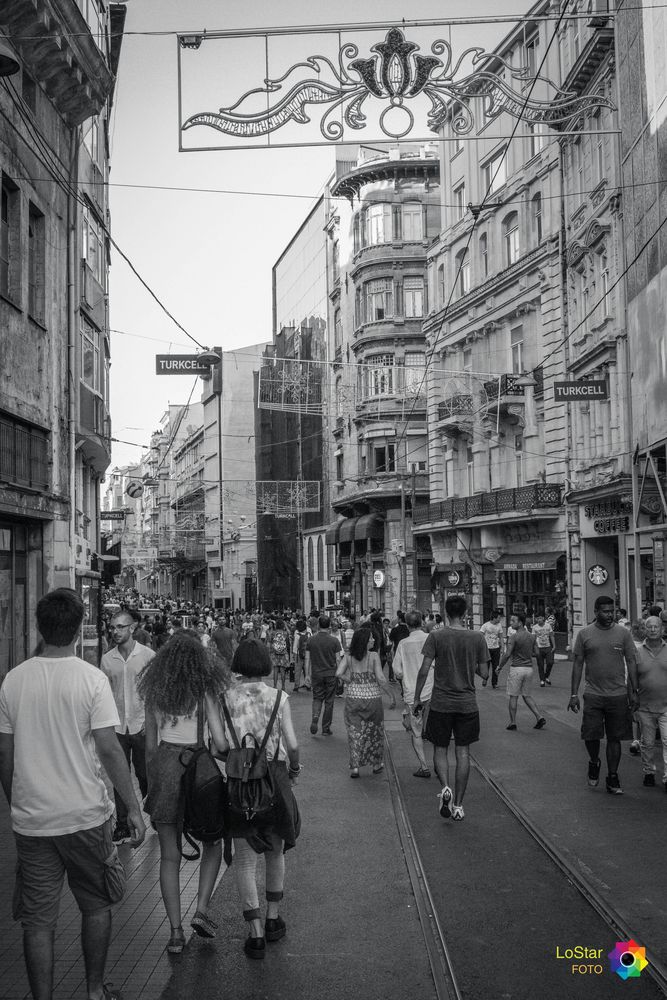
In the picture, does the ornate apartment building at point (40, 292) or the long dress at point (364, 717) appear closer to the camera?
the long dress at point (364, 717)

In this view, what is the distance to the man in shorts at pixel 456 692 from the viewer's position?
8859mm

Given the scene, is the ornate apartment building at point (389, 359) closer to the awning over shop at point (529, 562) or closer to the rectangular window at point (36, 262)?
the awning over shop at point (529, 562)

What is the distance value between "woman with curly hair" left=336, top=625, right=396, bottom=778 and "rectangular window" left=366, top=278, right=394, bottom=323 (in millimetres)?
40559

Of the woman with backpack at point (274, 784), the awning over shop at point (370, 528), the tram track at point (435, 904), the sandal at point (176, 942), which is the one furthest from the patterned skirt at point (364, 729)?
the awning over shop at point (370, 528)

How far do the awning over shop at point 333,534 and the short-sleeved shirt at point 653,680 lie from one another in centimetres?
4384

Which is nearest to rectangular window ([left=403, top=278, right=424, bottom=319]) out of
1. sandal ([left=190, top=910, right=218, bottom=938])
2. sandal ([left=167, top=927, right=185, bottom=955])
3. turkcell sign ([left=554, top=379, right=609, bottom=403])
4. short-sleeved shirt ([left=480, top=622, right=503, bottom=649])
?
turkcell sign ([left=554, top=379, right=609, bottom=403])

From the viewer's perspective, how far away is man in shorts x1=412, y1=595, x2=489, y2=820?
8.86 m

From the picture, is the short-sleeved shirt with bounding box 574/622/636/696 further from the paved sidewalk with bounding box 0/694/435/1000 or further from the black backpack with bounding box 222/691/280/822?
the black backpack with bounding box 222/691/280/822

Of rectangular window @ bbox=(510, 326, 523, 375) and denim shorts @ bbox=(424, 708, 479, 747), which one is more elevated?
rectangular window @ bbox=(510, 326, 523, 375)

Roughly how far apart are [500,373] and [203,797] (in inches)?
1319

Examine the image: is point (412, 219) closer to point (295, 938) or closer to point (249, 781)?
point (249, 781)

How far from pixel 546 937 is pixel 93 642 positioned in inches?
566

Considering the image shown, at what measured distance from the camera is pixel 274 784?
583cm

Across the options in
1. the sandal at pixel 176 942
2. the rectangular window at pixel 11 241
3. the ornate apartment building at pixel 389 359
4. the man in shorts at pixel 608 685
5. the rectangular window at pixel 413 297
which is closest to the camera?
the sandal at pixel 176 942
